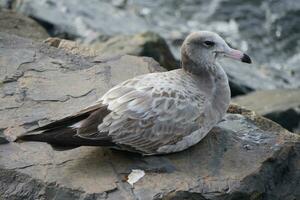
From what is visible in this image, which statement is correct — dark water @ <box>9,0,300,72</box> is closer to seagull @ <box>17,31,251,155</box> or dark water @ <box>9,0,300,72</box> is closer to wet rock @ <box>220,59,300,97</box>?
wet rock @ <box>220,59,300,97</box>

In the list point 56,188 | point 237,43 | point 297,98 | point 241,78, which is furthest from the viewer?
point 237,43

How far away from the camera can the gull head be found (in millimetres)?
7457

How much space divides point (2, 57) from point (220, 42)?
2424 millimetres

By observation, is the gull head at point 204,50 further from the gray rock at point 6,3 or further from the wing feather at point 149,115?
the gray rock at point 6,3

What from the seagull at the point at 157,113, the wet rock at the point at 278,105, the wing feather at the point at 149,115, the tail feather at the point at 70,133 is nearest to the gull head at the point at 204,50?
the seagull at the point at 157,113

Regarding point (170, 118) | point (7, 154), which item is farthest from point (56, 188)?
point (170, 118)

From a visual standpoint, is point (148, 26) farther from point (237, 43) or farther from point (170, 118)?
point (170, 118)

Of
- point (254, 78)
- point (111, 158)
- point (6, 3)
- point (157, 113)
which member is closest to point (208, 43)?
point (157, 113)

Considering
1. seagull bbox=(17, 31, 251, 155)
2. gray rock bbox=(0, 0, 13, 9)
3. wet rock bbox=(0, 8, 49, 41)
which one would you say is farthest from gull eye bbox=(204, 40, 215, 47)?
gray rock bbox=(0, 0, 13, 9)

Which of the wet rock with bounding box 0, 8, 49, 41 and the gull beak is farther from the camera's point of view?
the wet rock with bounding box 0, 8, 49, 41

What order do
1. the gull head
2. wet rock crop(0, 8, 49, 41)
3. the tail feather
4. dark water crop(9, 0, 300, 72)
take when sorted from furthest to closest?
dark water crop(9, 0, 300, 72) → wet rock crop(0, 8, 49, 41) → the gull head → the tail feather

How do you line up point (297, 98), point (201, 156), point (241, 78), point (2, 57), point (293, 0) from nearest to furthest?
point (201, 156), point (2, 57), point (297, 98), point (241, 78), point (293, 0)

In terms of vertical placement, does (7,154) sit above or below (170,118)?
below

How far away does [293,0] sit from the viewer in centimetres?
1537
